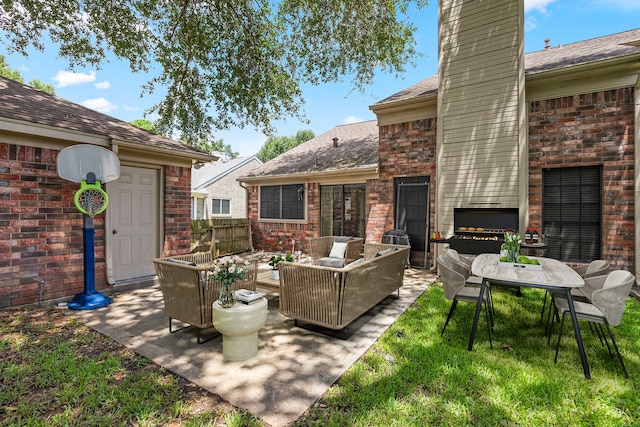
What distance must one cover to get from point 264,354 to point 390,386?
1356mm

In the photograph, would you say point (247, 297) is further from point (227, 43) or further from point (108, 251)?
point (227, 43)

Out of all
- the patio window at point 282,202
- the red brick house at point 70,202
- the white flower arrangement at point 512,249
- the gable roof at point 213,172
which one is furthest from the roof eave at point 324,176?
the gable roof at point 213,172

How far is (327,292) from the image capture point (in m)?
3.47

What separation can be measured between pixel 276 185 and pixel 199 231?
3.13 m

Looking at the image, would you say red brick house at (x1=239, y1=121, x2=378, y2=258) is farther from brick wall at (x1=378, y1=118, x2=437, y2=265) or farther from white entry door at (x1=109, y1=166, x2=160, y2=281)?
white entry door at (x1=109, y1=166, x2=160, y2=281)

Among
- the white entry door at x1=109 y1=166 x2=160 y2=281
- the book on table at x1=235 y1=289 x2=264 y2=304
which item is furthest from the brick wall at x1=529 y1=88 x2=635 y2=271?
the white entry door at x1=109 y1=166 x2=160 y2=281

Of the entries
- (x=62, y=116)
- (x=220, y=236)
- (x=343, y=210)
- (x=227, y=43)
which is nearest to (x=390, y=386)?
(x=62, y=116)

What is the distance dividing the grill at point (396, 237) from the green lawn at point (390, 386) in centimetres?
389

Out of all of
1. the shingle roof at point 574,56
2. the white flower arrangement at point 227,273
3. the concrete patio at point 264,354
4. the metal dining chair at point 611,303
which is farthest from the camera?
the shingle roof at point 574,56

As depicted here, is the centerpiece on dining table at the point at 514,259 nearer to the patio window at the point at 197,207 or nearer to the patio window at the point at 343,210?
the patio window at the point at 343,210

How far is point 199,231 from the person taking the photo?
9.34 metres

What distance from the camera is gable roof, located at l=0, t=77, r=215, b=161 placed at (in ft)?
15.0

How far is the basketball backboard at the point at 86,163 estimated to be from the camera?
4617mm

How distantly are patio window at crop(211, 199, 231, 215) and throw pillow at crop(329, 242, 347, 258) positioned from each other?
38.5 feet
